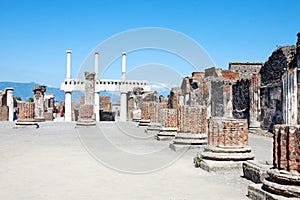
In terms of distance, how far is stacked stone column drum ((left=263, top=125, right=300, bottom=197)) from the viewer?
3854 mm

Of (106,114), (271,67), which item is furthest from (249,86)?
(106,114)

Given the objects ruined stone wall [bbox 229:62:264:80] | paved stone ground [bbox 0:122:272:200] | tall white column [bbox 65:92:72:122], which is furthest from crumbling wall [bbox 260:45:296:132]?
tall white column [bbox 65:92:72:122]

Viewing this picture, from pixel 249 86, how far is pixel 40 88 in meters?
11.7

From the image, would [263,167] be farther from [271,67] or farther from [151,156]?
[271,67]

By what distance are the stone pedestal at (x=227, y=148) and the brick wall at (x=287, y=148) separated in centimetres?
212

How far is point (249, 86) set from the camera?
16.1 meters

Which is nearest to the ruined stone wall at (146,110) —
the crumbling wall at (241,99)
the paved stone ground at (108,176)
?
the crumbling wall at (241,99)

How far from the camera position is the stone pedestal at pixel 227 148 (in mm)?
6266

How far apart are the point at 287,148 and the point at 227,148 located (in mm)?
2491

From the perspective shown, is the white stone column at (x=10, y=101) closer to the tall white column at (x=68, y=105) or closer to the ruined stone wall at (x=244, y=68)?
Result: the tall white column at (x=68, y=105)

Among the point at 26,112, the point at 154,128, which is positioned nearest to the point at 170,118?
the point at 154,128

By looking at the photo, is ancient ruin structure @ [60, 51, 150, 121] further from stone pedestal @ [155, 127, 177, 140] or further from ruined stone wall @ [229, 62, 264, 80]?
stone pedestal @ [155, 127, 177, 140]

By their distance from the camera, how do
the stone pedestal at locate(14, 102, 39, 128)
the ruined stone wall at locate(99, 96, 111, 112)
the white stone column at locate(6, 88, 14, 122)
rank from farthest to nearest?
the ruined stone wall at locate(99, 96, 111, 112)
the white stone column at locate(6, 88, 14, 122)
the stone pedestal at locate(14, 102, 39, 128)

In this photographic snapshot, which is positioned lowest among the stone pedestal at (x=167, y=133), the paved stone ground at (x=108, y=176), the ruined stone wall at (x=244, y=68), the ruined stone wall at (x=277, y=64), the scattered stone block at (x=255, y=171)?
the paved stone ground at (x=108, y=176)
